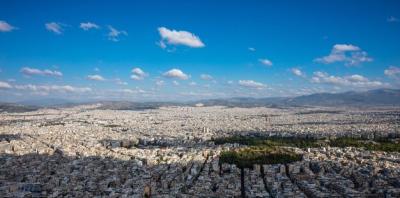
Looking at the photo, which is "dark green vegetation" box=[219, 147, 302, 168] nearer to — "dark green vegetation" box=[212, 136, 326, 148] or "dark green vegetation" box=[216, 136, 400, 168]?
"dark green vegetation" box=[216, 136, 400, 168]

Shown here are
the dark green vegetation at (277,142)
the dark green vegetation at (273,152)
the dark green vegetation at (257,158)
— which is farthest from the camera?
the dark green vegetation at (277,142)

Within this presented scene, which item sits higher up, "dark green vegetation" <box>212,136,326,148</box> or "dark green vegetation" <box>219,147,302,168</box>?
"dark green vegetation" <box>212,136,326,148</box>

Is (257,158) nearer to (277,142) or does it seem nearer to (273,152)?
(273,152)

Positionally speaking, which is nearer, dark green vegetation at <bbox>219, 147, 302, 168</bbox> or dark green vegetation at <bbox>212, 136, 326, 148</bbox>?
dark green vegetation at <bbox>219, 147, 302, 168</bbox>

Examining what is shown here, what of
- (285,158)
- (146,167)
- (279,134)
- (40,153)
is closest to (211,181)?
(146,167)

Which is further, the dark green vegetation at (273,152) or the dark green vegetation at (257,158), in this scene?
the dark green vegetation at (273,152)

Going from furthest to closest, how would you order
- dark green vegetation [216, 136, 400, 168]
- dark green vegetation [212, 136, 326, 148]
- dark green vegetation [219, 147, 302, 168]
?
dark green vegetation [212, 136, 326, 148]
dark green vegetation [216, 136, 400, 168]
dark green vegetation [219, 147, 302, 168]

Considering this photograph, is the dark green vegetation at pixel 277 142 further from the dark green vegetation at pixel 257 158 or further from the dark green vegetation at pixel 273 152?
the dark green vegetation at pixel 257 158

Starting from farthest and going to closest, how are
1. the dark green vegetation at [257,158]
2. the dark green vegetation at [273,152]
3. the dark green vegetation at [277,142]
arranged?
the dark green vegetation at [277,142] < the dark green vegetation at [273,152] < the dark green vegetation at [257,158]

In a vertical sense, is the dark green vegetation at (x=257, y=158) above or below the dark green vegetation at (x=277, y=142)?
below

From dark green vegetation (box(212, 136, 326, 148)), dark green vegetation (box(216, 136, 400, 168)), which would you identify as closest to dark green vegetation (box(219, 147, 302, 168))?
dark green vegetation (box(216, 136, 400, 168))

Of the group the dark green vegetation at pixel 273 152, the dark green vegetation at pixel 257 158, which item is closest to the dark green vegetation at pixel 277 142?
the dark green vegetation at pixel 273 152

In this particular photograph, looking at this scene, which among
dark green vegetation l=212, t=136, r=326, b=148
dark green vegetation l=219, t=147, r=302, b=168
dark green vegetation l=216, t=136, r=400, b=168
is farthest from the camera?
dark green vegetation l=212, t=136, r=326, b=148
